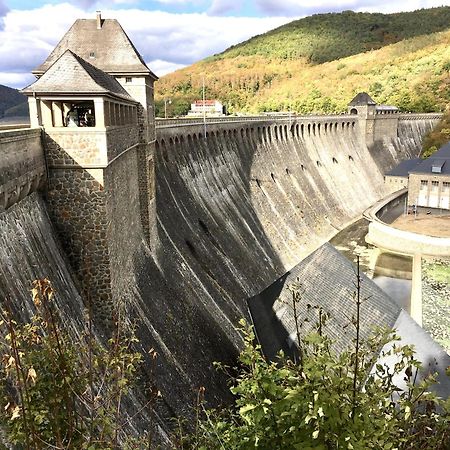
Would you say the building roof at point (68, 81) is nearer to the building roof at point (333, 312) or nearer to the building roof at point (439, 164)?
the building roof at point (333, 312)

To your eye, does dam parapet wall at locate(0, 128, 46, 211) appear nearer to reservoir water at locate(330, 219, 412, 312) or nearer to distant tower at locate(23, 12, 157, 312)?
distant tower at locate(23, 12, 157, 312)

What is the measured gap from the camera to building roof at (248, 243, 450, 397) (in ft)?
48.7

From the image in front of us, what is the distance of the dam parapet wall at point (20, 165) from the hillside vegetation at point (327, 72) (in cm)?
8652

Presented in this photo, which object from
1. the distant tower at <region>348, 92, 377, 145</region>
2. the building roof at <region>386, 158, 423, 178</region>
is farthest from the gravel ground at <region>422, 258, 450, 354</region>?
the distant tower at <region>348, 92, 377, 145</region>

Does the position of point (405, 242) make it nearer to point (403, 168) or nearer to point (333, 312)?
point (403, 168)

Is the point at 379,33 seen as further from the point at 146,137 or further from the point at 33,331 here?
the point at 33,331

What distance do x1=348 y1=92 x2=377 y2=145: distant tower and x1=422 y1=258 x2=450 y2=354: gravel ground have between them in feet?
102

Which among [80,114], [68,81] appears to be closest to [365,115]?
[80,114]

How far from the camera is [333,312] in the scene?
17.6m

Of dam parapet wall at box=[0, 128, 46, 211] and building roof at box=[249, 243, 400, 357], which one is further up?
dam parapet wall at box=[0, 128, 46, 211]

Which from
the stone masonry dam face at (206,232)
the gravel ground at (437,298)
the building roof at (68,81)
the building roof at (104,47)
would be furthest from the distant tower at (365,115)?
the building roof at (68,81)

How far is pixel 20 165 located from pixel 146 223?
9.41 meters

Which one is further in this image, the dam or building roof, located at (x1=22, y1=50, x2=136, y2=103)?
building roof, located at (x1=22, y1=50, x2=136, y2=103)

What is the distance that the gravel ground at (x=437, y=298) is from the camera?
87.9 feet
